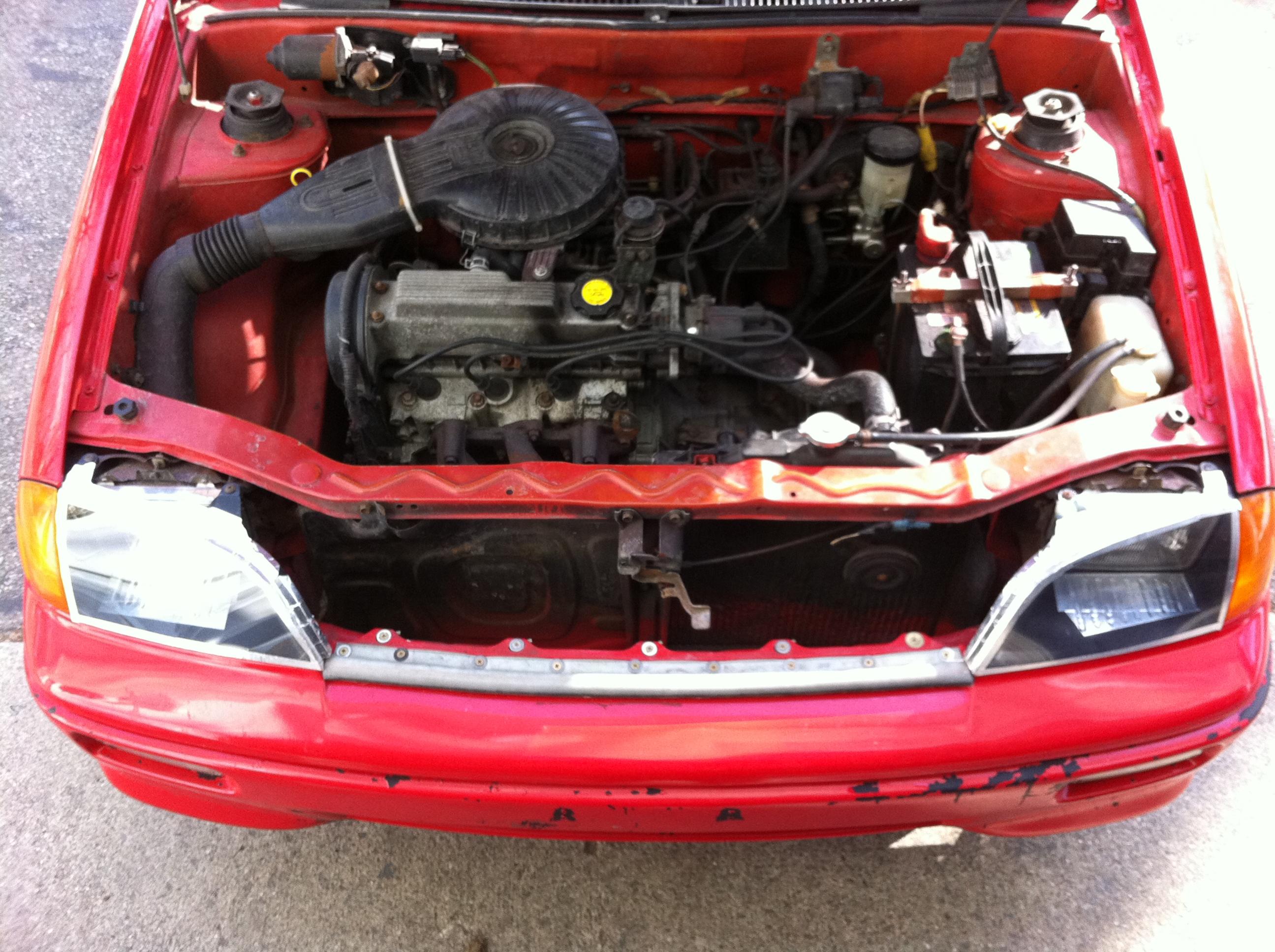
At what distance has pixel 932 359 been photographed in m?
1.95

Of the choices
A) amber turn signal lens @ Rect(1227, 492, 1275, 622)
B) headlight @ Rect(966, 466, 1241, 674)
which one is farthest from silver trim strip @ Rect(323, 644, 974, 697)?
amber turn signal lens @ Rect(1227, 492, 1275, 622)

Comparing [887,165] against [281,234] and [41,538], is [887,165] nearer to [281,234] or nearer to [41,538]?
[281,234]

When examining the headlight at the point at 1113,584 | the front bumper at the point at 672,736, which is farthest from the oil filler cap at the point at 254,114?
the headlight at the point at 1113,584

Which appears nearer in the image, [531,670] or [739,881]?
[531,670]

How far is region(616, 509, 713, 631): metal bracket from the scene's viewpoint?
5.54ft

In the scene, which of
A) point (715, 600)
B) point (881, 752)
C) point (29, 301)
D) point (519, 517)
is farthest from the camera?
point (29, 301)

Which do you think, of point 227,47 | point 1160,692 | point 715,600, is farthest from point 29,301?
point 1160,692

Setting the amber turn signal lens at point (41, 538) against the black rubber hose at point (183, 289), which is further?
the black rubber hose at point (183, 289)

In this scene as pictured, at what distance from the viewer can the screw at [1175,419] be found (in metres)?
1.68

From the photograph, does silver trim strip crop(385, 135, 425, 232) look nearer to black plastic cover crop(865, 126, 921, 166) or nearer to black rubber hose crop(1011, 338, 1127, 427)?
black plastic cover crop(865, 126, 921, 166)

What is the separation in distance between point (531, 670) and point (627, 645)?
483 mm

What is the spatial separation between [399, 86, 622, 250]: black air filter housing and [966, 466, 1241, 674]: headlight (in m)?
1.15

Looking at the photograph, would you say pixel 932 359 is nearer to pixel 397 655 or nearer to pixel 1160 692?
pixel 1160 692

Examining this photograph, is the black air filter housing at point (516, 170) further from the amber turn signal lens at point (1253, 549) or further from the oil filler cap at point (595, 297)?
the amber turn signal lens at point (1253, 549)
